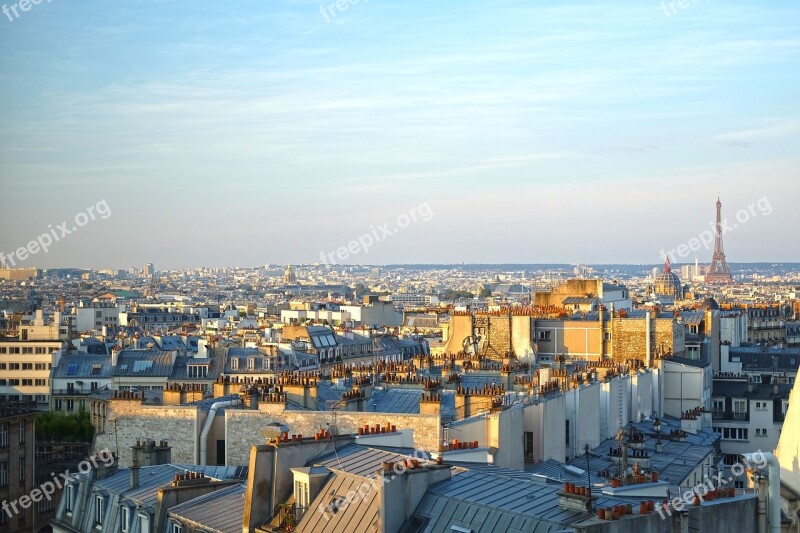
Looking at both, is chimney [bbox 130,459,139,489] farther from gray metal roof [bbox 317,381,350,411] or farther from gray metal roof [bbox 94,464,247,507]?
gray metal roof [bbox 317,381,350,411]

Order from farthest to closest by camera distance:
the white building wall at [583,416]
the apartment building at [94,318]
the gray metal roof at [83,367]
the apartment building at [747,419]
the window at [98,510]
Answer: the apartment building at [94,318] < the gray metal roof at [83,367] < the apartment building at [747,419] < the white building wall at [583,416] < the window at [98,510]

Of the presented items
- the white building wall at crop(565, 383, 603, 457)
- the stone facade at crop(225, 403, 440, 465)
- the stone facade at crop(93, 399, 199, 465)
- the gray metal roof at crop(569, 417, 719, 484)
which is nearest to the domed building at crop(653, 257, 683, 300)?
the gray metal roof at crop(569, 417, 719, 484)

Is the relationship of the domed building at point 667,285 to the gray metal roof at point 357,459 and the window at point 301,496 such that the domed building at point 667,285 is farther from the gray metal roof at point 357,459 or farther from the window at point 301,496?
the window at point 301,496

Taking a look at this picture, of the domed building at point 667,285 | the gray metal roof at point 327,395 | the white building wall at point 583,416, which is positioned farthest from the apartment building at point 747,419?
the domed building at point 667,285

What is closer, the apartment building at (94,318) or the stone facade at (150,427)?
the stone facade at (150,427)

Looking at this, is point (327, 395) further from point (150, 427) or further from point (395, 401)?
point (150, 427)
